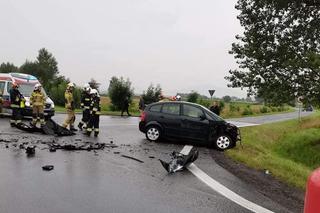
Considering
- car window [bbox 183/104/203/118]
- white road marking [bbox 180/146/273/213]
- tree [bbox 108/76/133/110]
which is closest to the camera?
white road marking [bbox 180/146/273/213]

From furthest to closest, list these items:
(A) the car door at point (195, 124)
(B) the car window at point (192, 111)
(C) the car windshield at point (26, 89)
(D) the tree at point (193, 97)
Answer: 1. (D) the tree at point (193, 97)
2. (C) the car windshield at point (26, 89)
3. (B) the car window at point (192, 111)
4. (A) the car door at point (195, 124)

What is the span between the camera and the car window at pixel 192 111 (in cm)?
1513

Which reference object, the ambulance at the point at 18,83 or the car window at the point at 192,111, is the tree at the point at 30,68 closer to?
the ambulance at the point at 18,83

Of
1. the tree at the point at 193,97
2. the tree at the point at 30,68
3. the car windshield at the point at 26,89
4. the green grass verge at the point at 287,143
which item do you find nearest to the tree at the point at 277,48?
the green grass verge at the point at 287,143

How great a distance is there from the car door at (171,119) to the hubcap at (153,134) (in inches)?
10.8

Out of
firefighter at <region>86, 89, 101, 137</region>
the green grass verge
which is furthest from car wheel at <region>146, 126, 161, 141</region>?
the green grass verge

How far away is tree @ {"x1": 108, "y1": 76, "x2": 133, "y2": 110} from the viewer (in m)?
41.2

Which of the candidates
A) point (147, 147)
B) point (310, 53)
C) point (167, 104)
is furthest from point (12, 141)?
point (310, 53)

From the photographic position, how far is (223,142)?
14758 mm

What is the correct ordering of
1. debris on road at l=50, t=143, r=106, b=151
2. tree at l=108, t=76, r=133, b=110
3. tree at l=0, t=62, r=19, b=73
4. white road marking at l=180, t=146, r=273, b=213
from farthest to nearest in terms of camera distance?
1. tree at l=0, t=62, r=19, b=73
2. tree at l=108, t=76, r=133, b=110
3. debris on road at l=50, t=143, r=106, b=151
4. white road marking at l=180, t=146, r=273, b=213

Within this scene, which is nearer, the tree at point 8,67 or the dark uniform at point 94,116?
the dark uniform at point 94,116

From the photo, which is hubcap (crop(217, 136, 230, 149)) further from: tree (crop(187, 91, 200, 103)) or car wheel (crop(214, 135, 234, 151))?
tree (crop(187, 91, 200, 103))

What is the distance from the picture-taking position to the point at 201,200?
684cm

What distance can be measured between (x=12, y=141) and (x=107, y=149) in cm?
277
